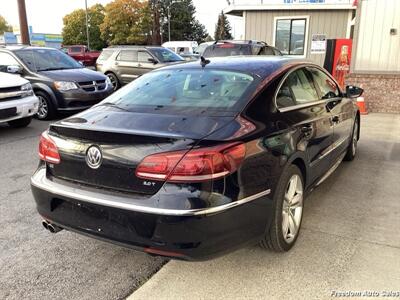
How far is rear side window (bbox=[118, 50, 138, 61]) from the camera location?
1452 cm

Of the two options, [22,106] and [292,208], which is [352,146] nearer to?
[292,208]

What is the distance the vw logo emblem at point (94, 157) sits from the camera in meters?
2.75

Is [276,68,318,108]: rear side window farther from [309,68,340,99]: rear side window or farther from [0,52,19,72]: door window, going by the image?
[0,52,19,72]: door window

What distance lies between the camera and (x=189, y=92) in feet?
11.4

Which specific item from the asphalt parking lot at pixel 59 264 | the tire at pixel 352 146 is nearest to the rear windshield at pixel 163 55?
the tire at pixel 352 146

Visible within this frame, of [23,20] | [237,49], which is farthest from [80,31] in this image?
[237,49]

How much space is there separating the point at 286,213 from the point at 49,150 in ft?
6.16

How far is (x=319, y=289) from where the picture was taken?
286cm

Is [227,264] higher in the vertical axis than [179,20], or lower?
lower

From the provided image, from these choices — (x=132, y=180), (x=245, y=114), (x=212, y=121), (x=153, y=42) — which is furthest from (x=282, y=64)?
(x=153, y=42)

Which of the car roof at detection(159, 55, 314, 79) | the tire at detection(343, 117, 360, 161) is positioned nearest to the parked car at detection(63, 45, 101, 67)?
the tire at detection(343, 117, 360, 161)

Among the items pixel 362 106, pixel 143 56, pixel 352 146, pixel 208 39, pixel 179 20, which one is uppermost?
pixel 179 20

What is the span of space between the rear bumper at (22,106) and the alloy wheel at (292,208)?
6.00 meters

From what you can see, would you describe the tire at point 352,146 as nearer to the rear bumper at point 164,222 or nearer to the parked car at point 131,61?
the rear bumper at point 164,222
